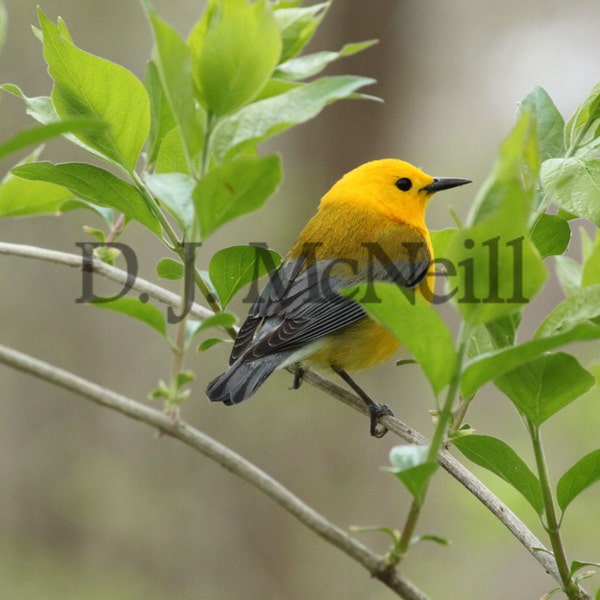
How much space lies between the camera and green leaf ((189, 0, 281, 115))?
1219 mm

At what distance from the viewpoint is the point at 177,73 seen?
1.22 meters

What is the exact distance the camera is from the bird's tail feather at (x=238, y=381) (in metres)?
2.86

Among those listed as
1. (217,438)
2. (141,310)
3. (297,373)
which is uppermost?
(141,310)

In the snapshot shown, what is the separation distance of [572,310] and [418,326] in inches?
13.3

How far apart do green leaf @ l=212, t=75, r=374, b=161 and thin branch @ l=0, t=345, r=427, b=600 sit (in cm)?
39

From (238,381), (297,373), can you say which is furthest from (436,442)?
(297,373)

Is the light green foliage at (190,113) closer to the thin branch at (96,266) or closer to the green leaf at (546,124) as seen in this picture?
the thin branch at (96,266)

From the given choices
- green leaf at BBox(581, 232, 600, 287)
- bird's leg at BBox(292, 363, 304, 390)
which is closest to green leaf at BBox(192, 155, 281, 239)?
green leaf at BBox(581, 232, 600, 287)

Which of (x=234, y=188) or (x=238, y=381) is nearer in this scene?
(x=234, y=188)

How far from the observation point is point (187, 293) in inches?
52.3

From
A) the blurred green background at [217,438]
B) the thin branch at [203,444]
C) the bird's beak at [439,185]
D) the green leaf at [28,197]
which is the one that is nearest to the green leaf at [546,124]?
the green leaf at [28,197]

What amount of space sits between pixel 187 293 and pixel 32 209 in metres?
0.59

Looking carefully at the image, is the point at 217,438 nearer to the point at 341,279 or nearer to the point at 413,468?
the point at 341,279

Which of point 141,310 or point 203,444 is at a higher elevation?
point 141,310
